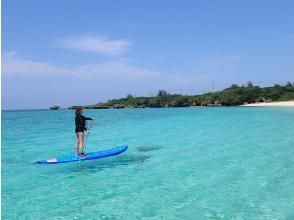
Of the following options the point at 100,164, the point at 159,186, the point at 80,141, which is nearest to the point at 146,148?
the point at 100,164

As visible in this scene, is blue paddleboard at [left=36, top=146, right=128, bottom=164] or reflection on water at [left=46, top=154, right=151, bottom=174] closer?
reflection on water at [left=46, top=154, right=151, bottom=174]

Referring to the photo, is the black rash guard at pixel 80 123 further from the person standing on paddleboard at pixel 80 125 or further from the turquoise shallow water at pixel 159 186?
the turquoise shallow water at pixel 159 186

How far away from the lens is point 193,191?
11344 millimetres

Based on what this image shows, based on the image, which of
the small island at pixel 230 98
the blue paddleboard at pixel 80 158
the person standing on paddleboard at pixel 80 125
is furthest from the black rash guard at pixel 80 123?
the small island at pixel 230 98

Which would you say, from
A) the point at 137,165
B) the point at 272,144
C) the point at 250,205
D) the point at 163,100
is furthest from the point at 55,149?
the point at 163,100

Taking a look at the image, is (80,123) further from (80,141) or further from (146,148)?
(146,148)

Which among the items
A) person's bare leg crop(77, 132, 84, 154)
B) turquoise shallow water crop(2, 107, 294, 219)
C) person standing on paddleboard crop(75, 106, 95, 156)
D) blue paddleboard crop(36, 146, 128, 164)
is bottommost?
turquoise shallow water crop(2, 107, 294, 219)

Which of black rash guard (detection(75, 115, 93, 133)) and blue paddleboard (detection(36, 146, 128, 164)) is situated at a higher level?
black rash guard (detection(75, 115, 93, 133))

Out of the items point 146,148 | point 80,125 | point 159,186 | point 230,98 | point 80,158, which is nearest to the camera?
point 159,186

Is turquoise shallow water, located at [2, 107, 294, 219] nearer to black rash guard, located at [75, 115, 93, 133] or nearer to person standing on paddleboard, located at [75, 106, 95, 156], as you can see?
person standing on paddleboard, located at [75, 106, 95, 156]

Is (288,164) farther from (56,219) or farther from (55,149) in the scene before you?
(55,149)

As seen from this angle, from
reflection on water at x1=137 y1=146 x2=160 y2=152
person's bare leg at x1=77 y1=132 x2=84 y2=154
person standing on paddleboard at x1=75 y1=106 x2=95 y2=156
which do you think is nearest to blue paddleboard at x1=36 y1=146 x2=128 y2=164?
person's bare leg at x1=77 y1=132 x2=84 y2=154

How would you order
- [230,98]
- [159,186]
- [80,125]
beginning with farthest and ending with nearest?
[230,98], [80,125], [159,186]

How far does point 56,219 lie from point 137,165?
739 centimetres
